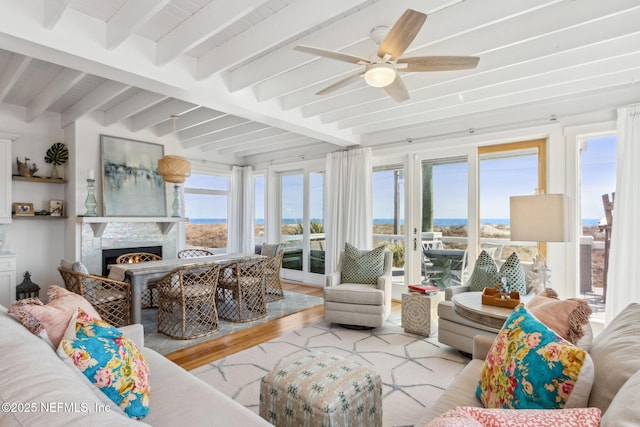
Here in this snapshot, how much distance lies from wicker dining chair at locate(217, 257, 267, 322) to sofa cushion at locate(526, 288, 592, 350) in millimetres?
3162

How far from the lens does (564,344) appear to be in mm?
1159

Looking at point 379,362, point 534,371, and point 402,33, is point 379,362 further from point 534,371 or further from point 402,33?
point 402,33

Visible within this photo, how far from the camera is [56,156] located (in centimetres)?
459

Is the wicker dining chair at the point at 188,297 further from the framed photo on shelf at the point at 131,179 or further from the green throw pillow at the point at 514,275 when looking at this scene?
the green throw pillow at the point at 514,275

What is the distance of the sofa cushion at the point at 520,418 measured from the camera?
30.1 inches

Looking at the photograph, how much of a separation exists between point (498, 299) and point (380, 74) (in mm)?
1853

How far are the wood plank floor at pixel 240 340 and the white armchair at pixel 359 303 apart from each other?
44cm

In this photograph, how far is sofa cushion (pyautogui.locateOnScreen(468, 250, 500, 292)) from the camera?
3.22 meters

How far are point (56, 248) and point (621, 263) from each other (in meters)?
6.71

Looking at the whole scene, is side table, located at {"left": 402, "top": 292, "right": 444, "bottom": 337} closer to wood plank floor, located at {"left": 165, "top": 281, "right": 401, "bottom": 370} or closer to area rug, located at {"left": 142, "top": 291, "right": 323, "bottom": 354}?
wood plank floor, located at {"left": 165, "top": 281, "right": 401, "bottom": 370}

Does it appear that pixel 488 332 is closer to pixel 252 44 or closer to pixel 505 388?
pixel 505 388

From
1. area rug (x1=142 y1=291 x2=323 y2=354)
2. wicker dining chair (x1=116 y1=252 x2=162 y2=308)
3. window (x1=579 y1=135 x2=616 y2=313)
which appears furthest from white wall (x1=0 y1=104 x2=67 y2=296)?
window (x1=579 y1=135 x2=616 y2=313)

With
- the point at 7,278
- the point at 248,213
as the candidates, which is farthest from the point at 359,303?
the point at 7,278

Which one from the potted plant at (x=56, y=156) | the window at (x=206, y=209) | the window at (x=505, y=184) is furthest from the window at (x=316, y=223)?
the potted plant at (x=56, y=156)
